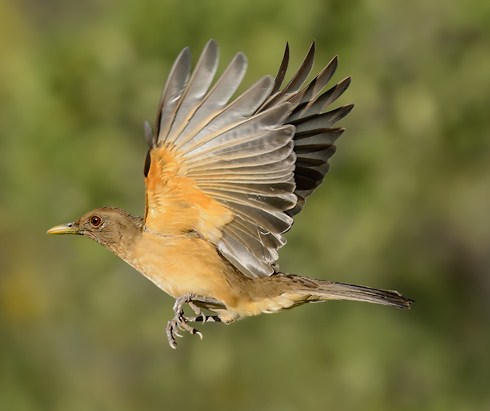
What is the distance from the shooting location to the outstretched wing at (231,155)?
23.4 feet

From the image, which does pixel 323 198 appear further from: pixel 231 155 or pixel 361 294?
pixel 231 155

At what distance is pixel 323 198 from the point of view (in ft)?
53.3

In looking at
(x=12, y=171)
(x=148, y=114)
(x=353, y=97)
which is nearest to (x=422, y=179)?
(x=353, y=97)

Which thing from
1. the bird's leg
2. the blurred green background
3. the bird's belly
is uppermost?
the blurred green background

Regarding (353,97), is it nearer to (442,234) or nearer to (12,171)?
(442,234)

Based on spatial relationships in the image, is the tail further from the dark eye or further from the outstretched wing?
the dark eye

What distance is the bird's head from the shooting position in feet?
26.3

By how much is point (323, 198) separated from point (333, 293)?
8388 millimetres

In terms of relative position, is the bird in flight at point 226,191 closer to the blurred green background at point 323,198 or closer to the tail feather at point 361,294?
the tail feather at point 361,294

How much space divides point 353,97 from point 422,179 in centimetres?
199

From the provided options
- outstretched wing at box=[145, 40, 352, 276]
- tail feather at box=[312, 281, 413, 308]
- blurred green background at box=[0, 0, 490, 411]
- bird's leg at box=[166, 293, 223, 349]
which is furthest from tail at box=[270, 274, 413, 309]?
blurred green background at box=[0, 0, 490, 411]

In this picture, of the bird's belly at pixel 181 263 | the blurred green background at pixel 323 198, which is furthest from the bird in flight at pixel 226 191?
the blurred green background at pixel 323 198

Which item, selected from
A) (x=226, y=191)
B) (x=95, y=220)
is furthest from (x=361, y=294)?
(x=95, y=220)

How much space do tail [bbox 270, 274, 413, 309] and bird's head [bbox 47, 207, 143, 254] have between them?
3.14 feet
